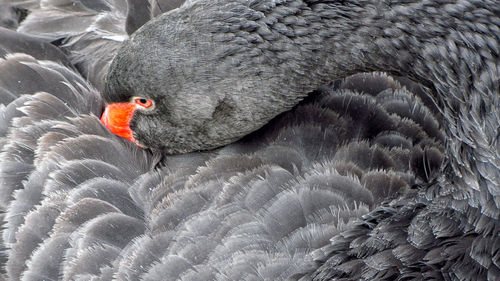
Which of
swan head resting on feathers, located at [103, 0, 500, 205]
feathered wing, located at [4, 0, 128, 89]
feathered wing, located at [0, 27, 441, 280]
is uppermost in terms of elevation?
swan head resting on feathers, located at [103, 0, 500, 205]

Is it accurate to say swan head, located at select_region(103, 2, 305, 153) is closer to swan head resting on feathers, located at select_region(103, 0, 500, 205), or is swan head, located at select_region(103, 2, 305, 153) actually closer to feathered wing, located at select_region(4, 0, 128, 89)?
swan head resting on feathers, located at select_region(103, 0, 500, 205)

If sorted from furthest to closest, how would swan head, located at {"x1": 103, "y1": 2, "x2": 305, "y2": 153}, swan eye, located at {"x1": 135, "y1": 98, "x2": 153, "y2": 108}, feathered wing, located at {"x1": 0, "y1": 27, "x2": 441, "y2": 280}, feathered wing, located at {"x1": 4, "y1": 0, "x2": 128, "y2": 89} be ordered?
feathered wing, located at {"x1": 4, "y1": 0, "x2": 128, "y2": 89} < swan eye, located at {"x1": 135, "y1": 98, "x2": 153, "y2": 108} < swan head, located at {"x1": 103, "y1": 2, "x2": 305, "y2": 153} < feathered wing, located at {"x1": 0, "y1": 27, "x2": 441, "y2": 280}

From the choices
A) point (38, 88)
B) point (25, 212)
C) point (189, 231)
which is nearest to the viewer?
point (189, 231)

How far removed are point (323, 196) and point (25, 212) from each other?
1218mm

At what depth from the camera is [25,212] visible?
3160 mm

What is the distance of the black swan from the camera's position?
2750 millimetres

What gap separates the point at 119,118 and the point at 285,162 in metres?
0.74

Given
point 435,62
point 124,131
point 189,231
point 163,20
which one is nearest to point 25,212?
point 124,131

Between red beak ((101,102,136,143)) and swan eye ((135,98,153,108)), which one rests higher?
swan eye ((135,98,153,108))

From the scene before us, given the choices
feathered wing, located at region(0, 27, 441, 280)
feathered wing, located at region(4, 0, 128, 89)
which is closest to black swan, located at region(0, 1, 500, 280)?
feathered wing, located at region(0, 27, 441, 280)

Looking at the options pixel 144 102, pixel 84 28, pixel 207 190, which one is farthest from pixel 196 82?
pixel 84 28

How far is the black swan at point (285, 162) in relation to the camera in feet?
9.02

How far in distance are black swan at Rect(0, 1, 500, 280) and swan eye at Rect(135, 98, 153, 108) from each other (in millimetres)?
36

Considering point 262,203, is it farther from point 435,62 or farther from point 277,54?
point 435,62
